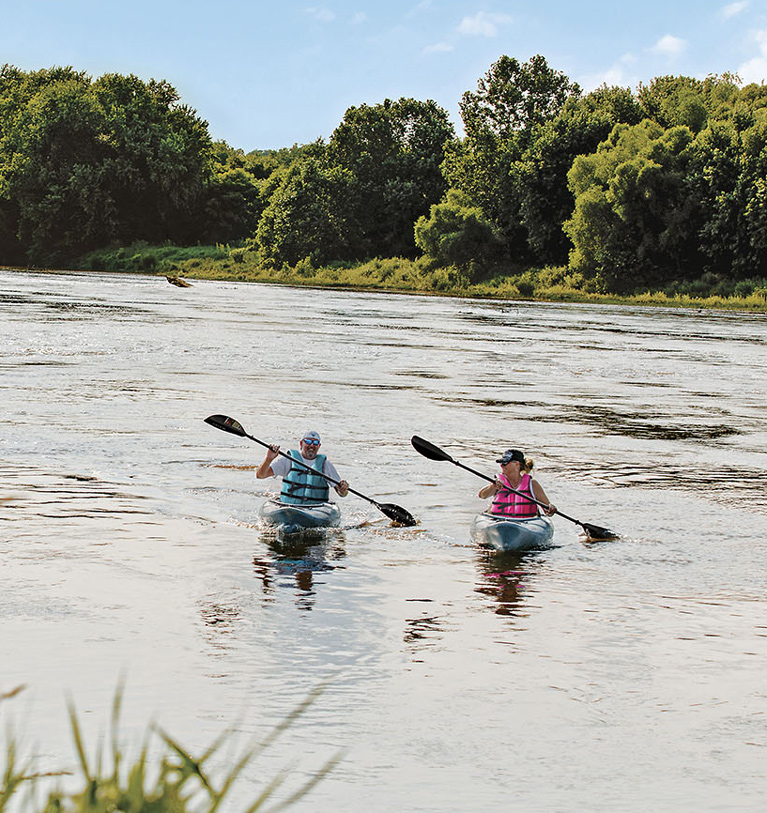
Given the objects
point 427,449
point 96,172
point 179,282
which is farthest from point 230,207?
point 427,449

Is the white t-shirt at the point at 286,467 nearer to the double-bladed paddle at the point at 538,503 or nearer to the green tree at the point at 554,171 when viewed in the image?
the double-bladed paddle at the point at 538,503

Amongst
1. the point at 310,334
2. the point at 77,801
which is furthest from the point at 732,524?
the point at 310,334

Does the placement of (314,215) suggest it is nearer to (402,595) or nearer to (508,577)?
(508,577)

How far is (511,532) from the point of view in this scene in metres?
15.0

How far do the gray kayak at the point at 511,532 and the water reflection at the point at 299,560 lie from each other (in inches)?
64.4

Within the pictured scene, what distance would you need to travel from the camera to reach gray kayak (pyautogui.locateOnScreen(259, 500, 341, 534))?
604 inches

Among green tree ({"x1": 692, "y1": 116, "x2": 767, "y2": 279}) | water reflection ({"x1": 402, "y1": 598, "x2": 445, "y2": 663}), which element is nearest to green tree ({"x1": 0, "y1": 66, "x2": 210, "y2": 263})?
green tree ({"x1": 692, "y1": 116, "x2": 767, "y2": 279})

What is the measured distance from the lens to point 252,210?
137m

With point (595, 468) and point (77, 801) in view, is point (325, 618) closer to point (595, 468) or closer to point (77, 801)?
point (77, 801)

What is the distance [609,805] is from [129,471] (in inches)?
502

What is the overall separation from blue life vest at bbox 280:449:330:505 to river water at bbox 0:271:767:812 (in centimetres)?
59

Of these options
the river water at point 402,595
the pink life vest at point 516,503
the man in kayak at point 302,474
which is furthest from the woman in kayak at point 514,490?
the man in kayak at point 302,474

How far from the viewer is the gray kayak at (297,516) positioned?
15344 mm

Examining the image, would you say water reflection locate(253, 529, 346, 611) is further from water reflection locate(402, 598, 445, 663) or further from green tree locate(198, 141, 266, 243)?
green tree locate(198, 141, 266, 243)
